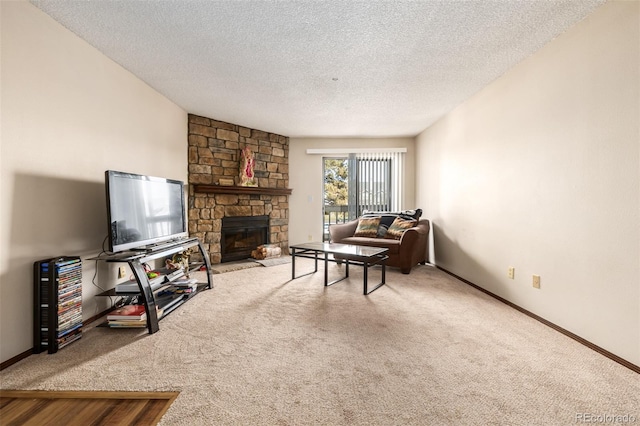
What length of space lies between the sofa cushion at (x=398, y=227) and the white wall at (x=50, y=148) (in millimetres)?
3391

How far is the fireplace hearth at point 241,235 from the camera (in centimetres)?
465

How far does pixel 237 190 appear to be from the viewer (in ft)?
15.2

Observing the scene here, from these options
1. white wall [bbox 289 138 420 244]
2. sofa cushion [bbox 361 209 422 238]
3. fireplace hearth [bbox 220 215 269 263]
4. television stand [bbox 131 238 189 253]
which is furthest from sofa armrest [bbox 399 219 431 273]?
television stand [bbox 131 238 189 253]

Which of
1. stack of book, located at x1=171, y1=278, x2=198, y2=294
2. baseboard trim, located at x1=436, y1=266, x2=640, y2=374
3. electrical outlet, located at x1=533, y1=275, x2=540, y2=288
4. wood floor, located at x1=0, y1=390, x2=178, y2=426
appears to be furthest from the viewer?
stack of book, located at x1=171, y1=278, x2=198, y2=294

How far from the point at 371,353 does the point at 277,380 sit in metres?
0.62

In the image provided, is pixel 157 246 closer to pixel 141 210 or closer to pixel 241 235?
pixel 141 210

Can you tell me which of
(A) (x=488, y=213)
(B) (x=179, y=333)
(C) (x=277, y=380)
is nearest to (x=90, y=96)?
Result: (B) (x=179, y=333)

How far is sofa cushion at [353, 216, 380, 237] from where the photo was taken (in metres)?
4.43

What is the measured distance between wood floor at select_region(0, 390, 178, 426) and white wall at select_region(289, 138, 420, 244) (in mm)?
4180

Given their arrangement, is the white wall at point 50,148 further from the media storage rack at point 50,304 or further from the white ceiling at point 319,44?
the white ceiling at point 319,44

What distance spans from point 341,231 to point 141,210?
2853mm

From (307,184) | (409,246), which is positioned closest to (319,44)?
(409,246)

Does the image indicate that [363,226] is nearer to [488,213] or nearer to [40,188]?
[488,213]

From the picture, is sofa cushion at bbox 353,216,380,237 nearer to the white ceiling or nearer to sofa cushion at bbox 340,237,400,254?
sofa cushion at bbox 340,237,400,254
